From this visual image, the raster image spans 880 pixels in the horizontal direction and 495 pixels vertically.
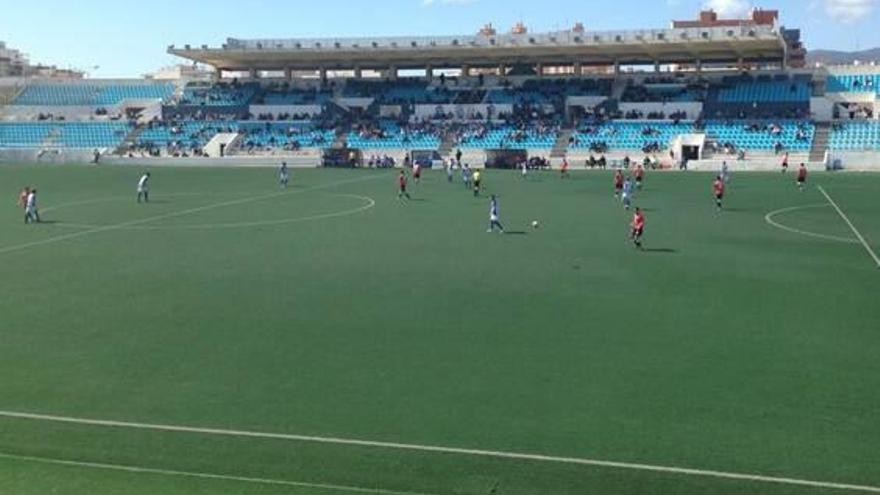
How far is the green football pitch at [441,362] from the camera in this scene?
34.9 feet

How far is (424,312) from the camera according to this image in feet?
60.2

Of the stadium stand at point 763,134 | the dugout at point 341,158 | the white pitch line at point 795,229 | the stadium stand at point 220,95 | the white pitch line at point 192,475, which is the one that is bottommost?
the dugout at point 341,158

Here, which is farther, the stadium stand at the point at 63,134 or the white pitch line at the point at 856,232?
the stadium stand at the point at 63,134

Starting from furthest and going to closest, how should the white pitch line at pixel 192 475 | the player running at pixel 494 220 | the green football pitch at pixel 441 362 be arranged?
the player running at pixel 494 220, the green football pitch at pixel 441 362, the white pitch line at pixel 192 475

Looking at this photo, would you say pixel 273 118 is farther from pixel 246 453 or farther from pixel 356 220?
pixel 246 453

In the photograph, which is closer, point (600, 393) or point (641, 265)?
point (600, 393)

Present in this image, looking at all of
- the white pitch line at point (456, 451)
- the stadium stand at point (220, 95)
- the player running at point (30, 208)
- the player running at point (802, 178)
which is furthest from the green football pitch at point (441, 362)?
the stadium stand at point (220, 95)

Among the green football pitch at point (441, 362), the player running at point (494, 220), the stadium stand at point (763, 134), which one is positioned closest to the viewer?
the green football pitch at point (441, 362)

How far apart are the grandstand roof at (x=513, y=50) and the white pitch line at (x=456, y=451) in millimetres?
64403

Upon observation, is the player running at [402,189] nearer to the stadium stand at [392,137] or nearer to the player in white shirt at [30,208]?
the player in white shirt at [30,208]

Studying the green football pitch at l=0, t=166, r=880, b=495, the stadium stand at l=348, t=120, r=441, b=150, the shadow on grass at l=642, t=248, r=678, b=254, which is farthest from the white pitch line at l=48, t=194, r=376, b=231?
the stadium stand at l=348, t=120, r=441, b=150

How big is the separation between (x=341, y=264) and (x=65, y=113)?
7430 centimetres

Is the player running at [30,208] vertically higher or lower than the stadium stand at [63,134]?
higher

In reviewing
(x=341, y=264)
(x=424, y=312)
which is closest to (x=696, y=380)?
(x=424, y=312)
